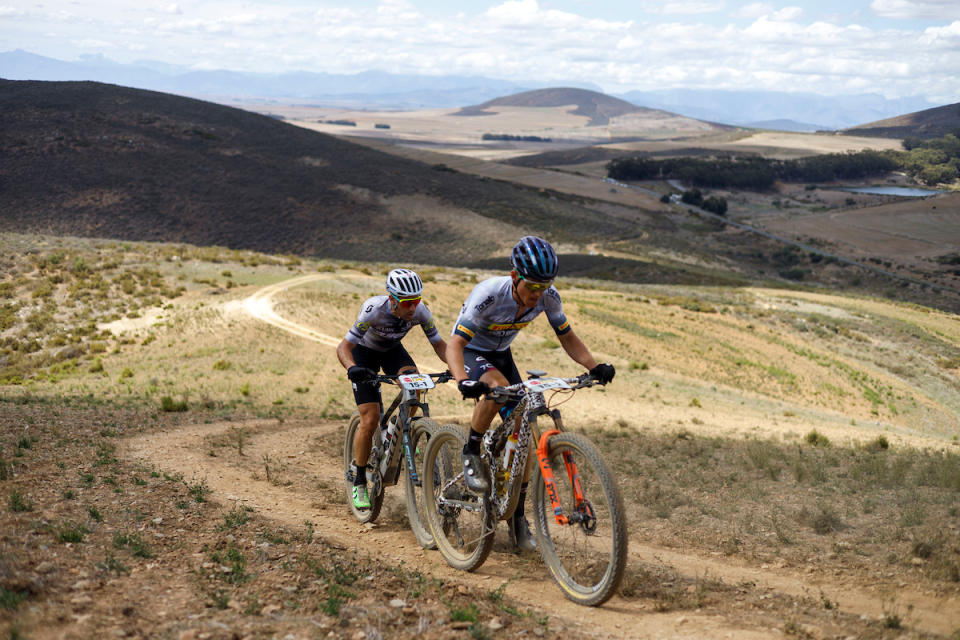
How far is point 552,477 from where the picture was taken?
636 centimetres

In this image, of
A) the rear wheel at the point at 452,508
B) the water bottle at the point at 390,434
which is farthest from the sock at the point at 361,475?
the rear wheel at the point at 452,508

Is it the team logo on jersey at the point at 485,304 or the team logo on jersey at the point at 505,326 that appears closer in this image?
the team logo on jersey at the point at 485,304

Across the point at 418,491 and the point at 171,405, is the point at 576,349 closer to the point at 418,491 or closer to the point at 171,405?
the point at 418,491

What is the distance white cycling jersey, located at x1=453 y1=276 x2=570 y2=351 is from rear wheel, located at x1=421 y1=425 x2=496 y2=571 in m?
1.11

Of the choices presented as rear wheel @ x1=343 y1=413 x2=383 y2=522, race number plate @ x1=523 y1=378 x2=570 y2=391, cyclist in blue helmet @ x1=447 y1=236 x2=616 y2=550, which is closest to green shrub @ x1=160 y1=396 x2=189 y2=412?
rear wheel @ x1=343 y1=413 x2=383 y2=522

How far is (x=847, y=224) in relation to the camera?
112m

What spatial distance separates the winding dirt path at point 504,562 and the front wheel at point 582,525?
223 millimetres

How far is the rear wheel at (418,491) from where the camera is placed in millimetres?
7980

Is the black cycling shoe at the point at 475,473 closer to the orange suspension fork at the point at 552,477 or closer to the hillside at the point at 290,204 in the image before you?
the orange suspension fork at the point at 552,477

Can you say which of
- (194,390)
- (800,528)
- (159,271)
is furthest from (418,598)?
(159,271)

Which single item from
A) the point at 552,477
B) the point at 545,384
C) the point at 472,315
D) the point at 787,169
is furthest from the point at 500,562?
the point at 787,169

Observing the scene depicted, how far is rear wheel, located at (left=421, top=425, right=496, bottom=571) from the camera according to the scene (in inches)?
275

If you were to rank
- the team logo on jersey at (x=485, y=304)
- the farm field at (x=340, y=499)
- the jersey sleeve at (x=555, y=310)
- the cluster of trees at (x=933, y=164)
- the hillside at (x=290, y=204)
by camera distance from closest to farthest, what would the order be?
the farm field at (x=340, y=499) < the team logo on jersey at (x=485, y=304) < the jersey sleeve at (x=555, y=310) < the hillside at (x=290, y=204) < the cluster of trees at (x=933, y=164)

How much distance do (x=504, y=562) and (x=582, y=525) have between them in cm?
147
